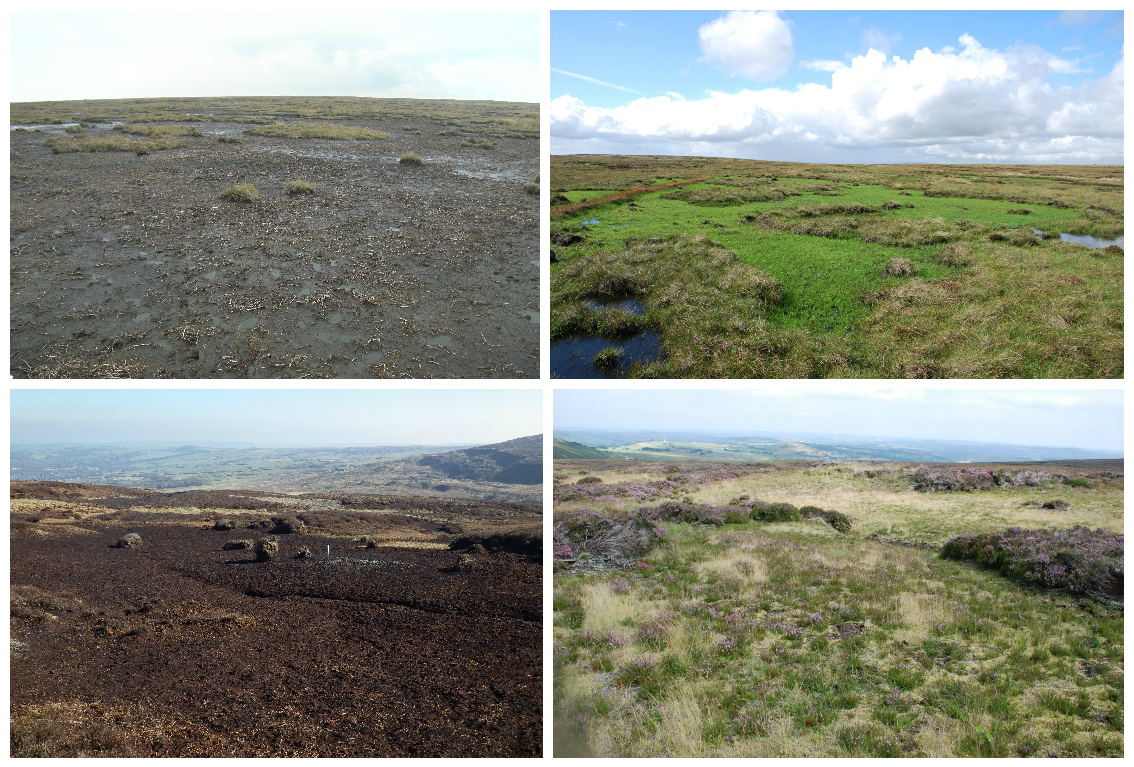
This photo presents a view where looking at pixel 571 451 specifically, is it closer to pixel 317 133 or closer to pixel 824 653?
pixel 824 653

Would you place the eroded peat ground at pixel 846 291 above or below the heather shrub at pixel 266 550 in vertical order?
above

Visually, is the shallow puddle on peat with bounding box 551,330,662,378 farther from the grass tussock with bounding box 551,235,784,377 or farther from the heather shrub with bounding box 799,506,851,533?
the heather shrub with bounding box 799,506,851,533

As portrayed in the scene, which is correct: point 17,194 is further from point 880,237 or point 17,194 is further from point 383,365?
point 880,237

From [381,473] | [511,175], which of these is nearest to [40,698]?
[511,175]

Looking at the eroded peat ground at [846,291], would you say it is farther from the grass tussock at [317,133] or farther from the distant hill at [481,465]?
the grass tussock at [317,133]

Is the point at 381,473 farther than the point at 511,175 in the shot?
Yes

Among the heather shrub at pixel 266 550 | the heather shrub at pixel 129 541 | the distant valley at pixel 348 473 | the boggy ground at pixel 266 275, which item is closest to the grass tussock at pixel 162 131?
the boggy ground at pixel 266 275

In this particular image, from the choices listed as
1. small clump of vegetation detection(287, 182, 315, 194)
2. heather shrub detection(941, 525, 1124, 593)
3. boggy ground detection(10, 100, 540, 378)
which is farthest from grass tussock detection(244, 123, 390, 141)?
heather shrub detection(941, 525, 1124, 593)

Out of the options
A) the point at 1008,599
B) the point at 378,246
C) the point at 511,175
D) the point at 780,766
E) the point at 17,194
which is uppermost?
the point at 511,175
